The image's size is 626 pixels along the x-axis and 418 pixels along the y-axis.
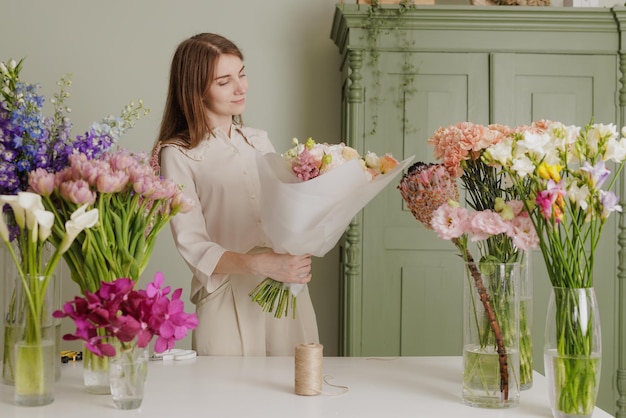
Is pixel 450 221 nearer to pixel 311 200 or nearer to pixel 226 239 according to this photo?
pixel 311 200

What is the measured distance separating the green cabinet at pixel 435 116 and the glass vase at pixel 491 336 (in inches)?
69.5

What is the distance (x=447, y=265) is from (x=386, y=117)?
2.33 feet

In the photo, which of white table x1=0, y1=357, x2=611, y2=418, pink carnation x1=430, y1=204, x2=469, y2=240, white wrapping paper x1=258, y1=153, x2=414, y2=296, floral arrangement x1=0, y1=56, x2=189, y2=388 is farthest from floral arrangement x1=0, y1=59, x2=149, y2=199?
pink carnation x1=430, y1=204, x2=469, y2=240

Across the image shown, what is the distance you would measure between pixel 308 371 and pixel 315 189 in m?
0.38

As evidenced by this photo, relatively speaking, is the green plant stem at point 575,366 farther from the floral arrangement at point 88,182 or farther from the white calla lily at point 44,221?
the white calla lily at point 44,221

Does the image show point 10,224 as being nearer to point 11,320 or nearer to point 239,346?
point 11,320

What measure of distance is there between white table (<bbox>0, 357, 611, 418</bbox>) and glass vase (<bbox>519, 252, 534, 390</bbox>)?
41mm

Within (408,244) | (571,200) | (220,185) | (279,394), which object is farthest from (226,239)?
(571,200)

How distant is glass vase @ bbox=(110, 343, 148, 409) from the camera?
1369 mm

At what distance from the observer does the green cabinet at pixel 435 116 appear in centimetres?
325

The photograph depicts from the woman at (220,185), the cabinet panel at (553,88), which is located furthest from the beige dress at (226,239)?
the cabinet panel at (553,88)

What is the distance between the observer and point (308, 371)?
1499 mm

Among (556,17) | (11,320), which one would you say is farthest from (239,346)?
(556,17)

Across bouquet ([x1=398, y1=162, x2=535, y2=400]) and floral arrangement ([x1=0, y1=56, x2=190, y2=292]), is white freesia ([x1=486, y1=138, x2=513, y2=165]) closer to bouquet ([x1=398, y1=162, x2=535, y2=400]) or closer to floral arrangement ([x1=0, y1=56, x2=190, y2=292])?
bouquet ([x1=398, y1=162, x2=535, y2=400])
